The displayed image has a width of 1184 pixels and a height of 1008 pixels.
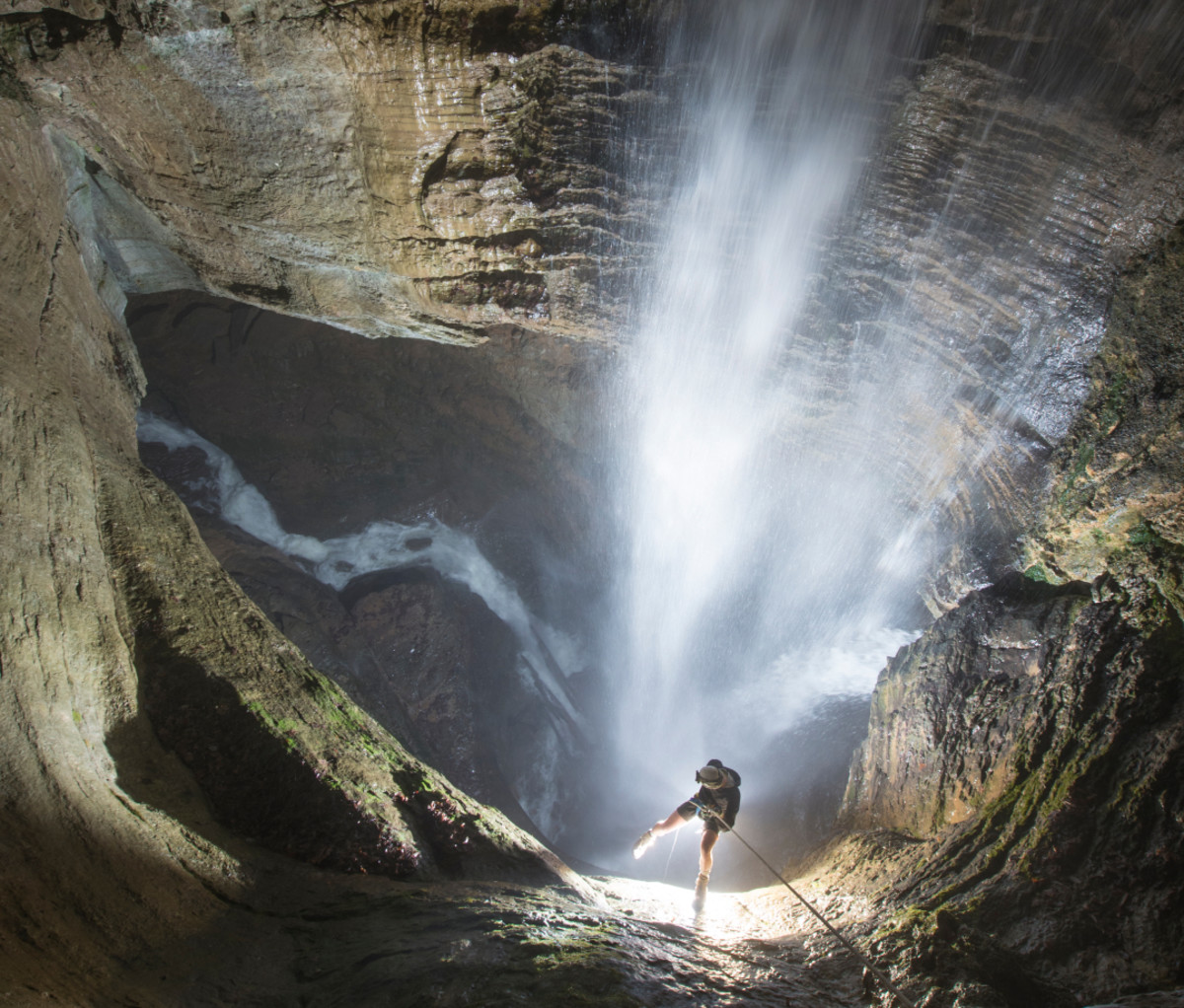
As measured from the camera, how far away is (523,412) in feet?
25.5

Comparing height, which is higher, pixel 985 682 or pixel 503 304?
pixel 503 304

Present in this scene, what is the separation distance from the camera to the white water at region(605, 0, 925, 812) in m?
3.19

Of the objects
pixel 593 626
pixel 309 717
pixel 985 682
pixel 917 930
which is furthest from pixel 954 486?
Answer: pixel 593 626

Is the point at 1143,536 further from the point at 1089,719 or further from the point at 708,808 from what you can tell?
the point at 708,808

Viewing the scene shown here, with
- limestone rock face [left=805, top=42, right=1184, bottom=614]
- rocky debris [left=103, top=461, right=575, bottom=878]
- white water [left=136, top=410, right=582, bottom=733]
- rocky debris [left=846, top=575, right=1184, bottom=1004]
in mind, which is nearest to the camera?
rocky debris [left=846, top=575, right=1184, bottom=1004]

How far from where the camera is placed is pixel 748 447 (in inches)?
241

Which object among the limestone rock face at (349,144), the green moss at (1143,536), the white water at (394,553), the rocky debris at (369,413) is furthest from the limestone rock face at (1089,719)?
the white water at (394,553)

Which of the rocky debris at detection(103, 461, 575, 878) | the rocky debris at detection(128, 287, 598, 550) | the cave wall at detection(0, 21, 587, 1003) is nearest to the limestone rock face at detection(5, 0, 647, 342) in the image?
the cave wall at detection(0, 21, 587, 1003)

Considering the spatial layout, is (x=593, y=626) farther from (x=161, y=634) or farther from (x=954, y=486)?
(x=161, y=634)

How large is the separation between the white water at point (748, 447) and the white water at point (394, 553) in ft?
3.82

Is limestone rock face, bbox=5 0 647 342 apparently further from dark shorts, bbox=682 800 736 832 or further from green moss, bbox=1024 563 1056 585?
dark shorts, bbox=682 800 736 832

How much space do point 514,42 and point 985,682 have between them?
462cm

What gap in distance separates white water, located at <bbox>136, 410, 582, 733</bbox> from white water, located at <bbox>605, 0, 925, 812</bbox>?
1164mm

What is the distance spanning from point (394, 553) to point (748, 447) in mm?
5285
